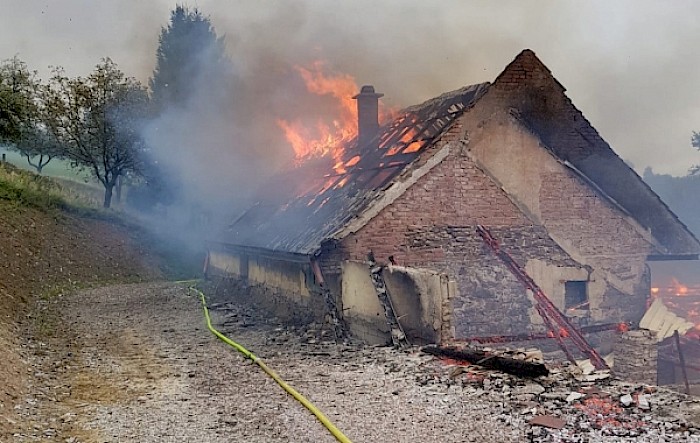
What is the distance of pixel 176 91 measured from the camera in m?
40.8

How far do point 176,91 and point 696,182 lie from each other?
32314 mm

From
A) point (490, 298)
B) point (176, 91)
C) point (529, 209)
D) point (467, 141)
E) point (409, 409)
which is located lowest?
point (409, 409)

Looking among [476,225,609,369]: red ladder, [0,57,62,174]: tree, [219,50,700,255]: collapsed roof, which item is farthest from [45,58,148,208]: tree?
[476,225,609,369]: red ladder

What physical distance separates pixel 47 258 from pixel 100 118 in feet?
35.0

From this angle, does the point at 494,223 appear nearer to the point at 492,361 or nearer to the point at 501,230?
the point at 501,230

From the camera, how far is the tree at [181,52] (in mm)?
41312

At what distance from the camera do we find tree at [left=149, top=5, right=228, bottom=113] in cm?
4131

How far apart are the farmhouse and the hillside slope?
18.2ft

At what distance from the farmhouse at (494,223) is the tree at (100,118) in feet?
61.0

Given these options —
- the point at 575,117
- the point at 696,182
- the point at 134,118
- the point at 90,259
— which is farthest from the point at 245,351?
the point at 696,182

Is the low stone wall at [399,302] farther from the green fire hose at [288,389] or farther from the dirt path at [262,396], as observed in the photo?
the green fire hose at [288,389]

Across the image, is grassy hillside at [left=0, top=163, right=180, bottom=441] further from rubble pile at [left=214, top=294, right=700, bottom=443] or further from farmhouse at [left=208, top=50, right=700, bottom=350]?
rubble pile at [left=214, top=294, right=700, bottom=443]

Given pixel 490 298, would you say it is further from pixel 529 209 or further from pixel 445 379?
pixel 445 379

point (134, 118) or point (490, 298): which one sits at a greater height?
point (134, 118)
